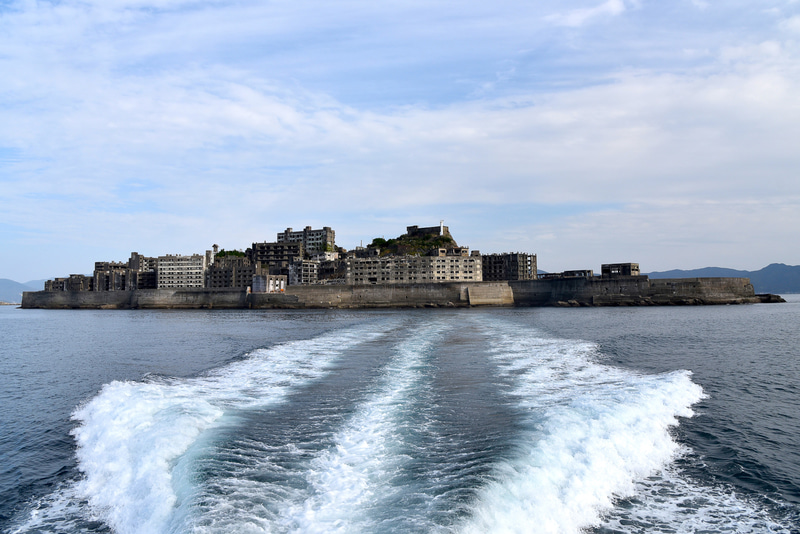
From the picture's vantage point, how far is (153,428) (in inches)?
416

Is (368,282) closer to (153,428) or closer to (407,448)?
(153,428)

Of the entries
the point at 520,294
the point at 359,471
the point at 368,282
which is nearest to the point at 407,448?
the point at 359,471

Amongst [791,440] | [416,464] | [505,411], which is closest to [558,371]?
[505,411]

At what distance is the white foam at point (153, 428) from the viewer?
749 cm

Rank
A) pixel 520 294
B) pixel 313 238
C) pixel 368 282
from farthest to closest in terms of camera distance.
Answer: pixel 313 238
pixel 368 282
pixel 520 294

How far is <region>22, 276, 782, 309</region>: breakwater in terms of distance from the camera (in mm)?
75375

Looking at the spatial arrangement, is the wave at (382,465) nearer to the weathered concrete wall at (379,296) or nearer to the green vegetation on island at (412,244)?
the weathered concrete wall at (379,296)

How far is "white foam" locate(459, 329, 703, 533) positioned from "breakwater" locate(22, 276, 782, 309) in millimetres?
60884

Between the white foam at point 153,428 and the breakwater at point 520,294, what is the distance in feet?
192

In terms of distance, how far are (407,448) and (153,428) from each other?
18.0ft

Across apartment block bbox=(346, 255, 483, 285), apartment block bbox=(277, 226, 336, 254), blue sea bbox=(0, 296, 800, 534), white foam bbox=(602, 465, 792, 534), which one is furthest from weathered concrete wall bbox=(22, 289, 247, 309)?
white foam bbox=(602, 465, 792, 534)

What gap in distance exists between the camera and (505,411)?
12117mm

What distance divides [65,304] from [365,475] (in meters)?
119

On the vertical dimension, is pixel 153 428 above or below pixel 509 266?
below
